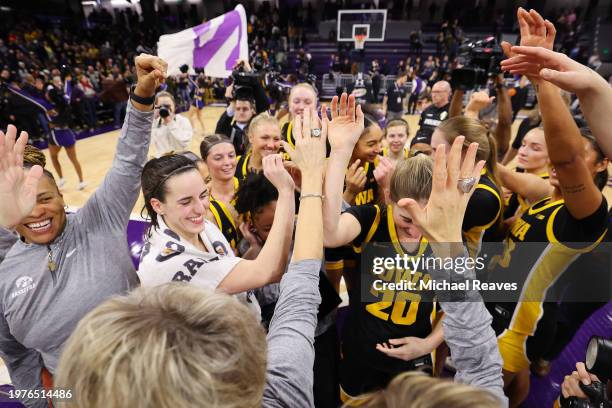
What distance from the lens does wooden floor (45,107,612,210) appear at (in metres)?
5.66

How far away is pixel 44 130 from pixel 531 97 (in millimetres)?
16527

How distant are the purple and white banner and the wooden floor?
7.38 feet

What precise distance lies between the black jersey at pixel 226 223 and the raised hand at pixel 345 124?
3.61 feet

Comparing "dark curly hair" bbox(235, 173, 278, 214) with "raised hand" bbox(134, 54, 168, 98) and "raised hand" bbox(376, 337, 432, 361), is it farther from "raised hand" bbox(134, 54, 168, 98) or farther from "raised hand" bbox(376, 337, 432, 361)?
"raised hand" bbox(376, 337, 432, 361)

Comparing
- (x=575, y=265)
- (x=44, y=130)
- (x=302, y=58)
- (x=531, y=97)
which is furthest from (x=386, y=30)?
(x=575, y=265)

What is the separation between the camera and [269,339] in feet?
2.91

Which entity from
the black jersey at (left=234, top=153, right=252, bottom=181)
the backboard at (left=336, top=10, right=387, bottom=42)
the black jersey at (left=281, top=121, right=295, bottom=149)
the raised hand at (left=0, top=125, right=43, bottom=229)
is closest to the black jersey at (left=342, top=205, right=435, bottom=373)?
the raised hand at (left=0, top=125, right=43, bottom=229)

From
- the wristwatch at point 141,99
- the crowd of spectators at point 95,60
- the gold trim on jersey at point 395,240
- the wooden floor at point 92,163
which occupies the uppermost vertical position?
the wristwatch at point 141,99

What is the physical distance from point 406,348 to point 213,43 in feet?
16.9

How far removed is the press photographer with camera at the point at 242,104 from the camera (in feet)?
12.5

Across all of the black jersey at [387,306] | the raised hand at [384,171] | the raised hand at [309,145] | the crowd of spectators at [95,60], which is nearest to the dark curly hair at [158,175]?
the raised hand at [309,145]

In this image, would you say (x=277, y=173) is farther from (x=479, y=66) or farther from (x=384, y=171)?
(x=479, y=66)

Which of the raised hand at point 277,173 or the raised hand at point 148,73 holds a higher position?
the raised hand at point 148,73

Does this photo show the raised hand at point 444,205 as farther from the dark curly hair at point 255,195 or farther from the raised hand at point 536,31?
the dark curly hair at point 255,195
